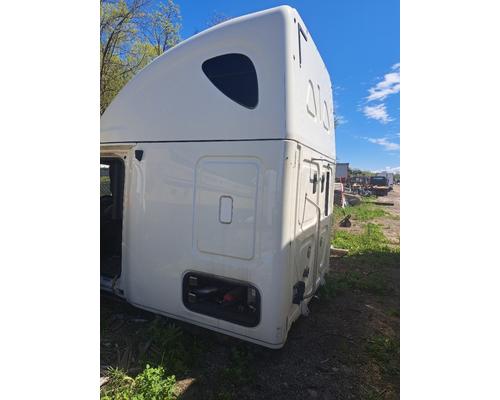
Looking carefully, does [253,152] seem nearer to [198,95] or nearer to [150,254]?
[198,95]

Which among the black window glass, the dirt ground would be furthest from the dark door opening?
the black window glass

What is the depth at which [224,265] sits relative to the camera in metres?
2.47

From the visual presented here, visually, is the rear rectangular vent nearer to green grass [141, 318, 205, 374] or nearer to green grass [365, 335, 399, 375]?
green grass [141, 318, 205, 374]

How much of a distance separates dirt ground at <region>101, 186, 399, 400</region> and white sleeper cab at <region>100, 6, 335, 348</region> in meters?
0.40

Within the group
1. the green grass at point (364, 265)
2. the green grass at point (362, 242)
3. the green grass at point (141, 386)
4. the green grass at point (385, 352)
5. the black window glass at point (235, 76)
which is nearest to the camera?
the green grass at point (141, 386)

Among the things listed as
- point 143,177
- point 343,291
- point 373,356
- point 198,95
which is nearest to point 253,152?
point 198,95

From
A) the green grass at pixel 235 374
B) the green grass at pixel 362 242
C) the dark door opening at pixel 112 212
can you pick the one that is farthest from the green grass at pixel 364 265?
the dark door opening at pixel 112 212

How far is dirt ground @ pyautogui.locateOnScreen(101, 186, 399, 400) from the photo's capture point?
2.45m

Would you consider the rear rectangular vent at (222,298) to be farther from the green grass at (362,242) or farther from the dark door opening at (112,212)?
the green grass at (362,242)

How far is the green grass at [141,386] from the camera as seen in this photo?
2.24m

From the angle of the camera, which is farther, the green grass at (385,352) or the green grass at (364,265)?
the green grass at (364,265)

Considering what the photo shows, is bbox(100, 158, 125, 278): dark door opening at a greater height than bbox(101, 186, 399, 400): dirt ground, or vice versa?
Answer: bbox(100, 158, 125, 278): dark door opening

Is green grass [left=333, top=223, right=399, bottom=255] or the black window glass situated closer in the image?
the black window glass

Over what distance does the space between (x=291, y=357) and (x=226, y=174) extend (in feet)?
6.53
